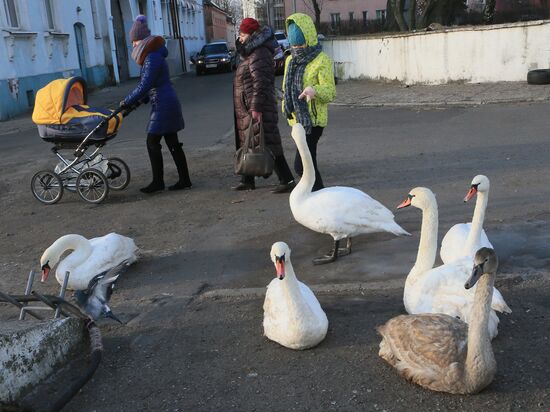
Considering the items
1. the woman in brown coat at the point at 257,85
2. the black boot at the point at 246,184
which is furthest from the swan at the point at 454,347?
the black boot at the point at 246,184

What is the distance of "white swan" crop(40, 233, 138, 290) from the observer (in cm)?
511

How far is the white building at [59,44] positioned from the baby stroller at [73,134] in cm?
1181

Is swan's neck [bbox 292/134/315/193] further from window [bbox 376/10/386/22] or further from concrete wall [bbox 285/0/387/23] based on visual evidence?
concrete wall [bbox 285/0/387/23]

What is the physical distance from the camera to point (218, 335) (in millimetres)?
4453

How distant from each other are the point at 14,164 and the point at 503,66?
14.2 meters

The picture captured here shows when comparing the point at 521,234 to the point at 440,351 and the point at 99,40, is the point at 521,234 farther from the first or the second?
the point at 99,40

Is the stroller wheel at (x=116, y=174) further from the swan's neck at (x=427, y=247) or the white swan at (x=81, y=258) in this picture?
the swan's neck at (x=427, y=247)

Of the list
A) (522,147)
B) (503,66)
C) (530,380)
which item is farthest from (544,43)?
(530,380)

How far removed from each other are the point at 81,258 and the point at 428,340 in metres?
3.03

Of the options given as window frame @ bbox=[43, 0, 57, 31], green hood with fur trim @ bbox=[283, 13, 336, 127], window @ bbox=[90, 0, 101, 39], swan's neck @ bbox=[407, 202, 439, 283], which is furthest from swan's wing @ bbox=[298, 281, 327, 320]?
window @ bbox=[90, 0, 101, 39]

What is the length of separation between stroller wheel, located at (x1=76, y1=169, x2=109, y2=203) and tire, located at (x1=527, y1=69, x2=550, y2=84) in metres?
13.3

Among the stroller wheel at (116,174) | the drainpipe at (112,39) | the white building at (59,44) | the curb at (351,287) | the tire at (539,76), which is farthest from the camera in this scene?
the drainpipe at (112,39)

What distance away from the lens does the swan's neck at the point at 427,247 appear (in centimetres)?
439

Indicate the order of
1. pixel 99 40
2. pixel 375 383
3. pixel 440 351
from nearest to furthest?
pixel 440 351 → pixel 375 383 → pixel 99 40
